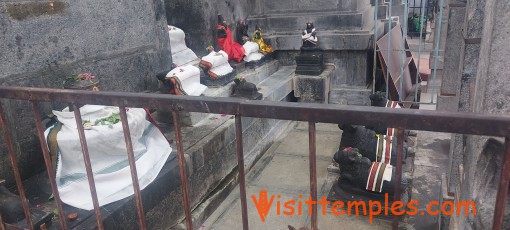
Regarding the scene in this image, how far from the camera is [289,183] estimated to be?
14.7ft

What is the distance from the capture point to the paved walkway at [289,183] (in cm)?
370

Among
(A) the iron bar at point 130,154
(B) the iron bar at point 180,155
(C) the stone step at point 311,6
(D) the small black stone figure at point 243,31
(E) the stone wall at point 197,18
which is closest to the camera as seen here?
(B) the iron bar at point 180,155

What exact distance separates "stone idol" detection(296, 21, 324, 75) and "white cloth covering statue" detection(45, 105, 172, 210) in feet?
14.4

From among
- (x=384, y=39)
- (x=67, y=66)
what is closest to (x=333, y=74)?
(x=384, y=39)

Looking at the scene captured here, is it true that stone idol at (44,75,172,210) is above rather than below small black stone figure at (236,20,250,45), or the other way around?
below

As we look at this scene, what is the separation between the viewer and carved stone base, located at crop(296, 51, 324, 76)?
6.98 metres

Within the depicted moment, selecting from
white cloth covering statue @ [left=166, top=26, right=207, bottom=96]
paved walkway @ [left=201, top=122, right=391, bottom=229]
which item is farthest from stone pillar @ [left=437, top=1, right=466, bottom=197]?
white cloth covering statue @ [left=166, top=26, right=207, bottom=96]

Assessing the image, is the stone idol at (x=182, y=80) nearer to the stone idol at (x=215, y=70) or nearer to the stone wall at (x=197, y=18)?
the stone idol at (x=215, y=70)

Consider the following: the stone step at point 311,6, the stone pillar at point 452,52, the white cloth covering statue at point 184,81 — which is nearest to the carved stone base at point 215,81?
the white cloth covering statue at point 184,81

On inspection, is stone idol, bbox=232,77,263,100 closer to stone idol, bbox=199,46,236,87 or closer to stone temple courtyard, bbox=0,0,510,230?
stone temple courtyard, bbox=0,0,510,230

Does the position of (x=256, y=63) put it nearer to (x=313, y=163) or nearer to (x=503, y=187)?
(x=313, y=163)

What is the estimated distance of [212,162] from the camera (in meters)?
4.06

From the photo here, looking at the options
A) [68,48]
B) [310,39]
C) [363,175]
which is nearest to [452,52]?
[363,175]

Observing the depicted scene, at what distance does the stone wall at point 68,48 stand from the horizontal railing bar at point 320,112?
155cm
